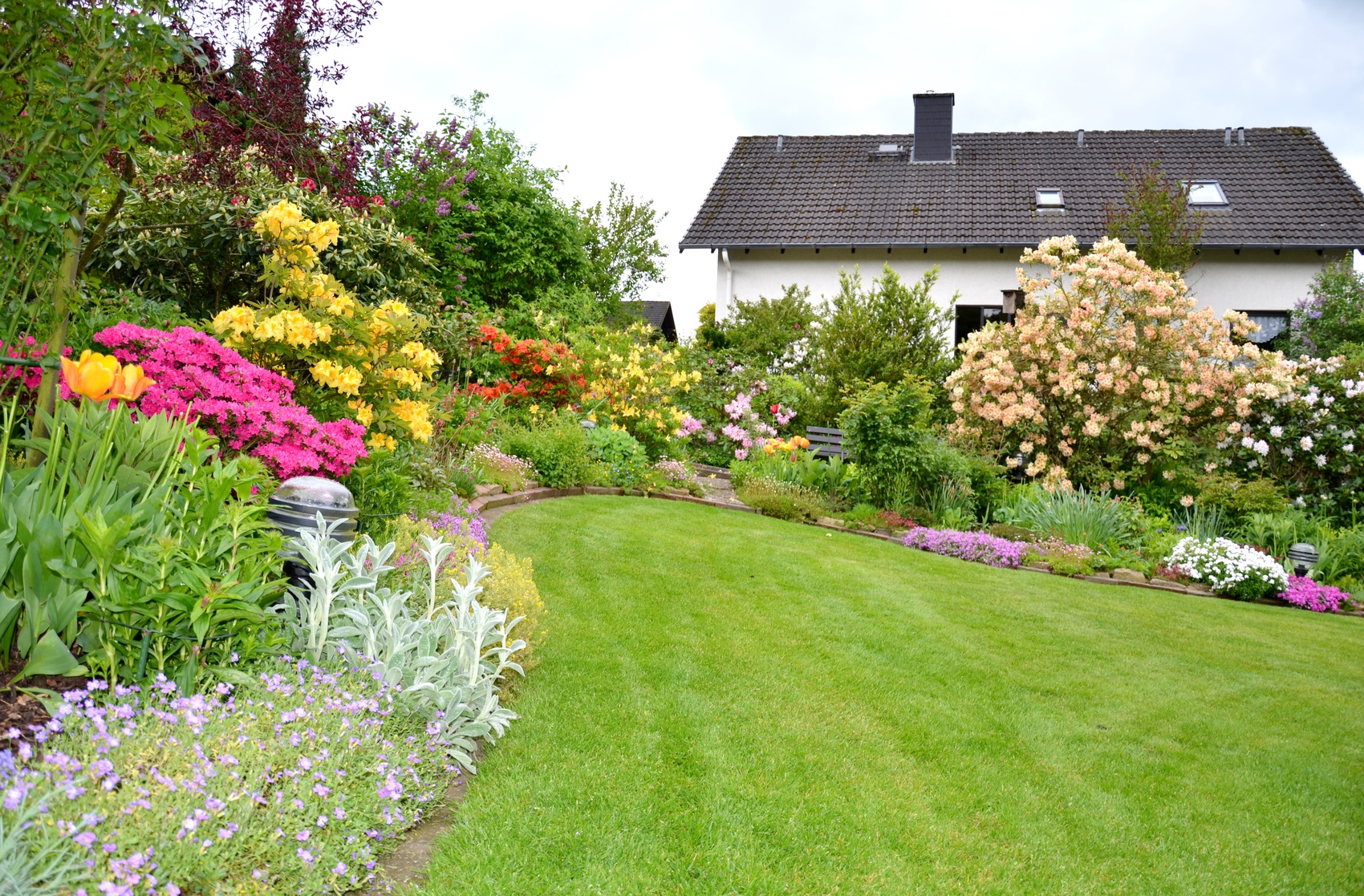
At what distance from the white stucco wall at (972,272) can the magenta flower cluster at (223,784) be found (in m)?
15.1

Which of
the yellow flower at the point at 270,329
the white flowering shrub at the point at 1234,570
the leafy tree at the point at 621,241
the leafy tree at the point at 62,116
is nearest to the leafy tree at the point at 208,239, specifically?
the yellow flower at the point at 270,329

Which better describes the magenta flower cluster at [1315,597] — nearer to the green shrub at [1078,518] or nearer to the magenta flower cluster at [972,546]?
the green shrub at [1078,518]

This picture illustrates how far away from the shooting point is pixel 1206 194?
17812 mm

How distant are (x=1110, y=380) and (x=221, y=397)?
9.91 metres

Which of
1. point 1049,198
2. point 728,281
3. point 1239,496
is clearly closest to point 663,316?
point 728,281

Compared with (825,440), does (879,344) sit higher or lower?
higher

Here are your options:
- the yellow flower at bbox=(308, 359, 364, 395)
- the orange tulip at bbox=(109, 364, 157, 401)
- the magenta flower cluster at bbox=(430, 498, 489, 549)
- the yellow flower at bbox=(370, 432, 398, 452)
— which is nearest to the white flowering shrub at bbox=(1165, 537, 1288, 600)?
the magenta flower cluster at bbox=(430, 498, 489, 549)

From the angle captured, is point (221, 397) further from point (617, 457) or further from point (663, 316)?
point (663, 316)

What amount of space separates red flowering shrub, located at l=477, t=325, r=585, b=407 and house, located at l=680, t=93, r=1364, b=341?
7.76m

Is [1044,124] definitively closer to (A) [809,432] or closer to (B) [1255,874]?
(A) [809,432]

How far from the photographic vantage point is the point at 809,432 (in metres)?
12.8

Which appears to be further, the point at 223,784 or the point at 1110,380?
the point at 1110,380

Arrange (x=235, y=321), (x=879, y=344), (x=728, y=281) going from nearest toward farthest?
(x=235, y=321)
(x=879, y=344)
(x=728, y=281)

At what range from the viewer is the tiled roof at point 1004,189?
671 inches
